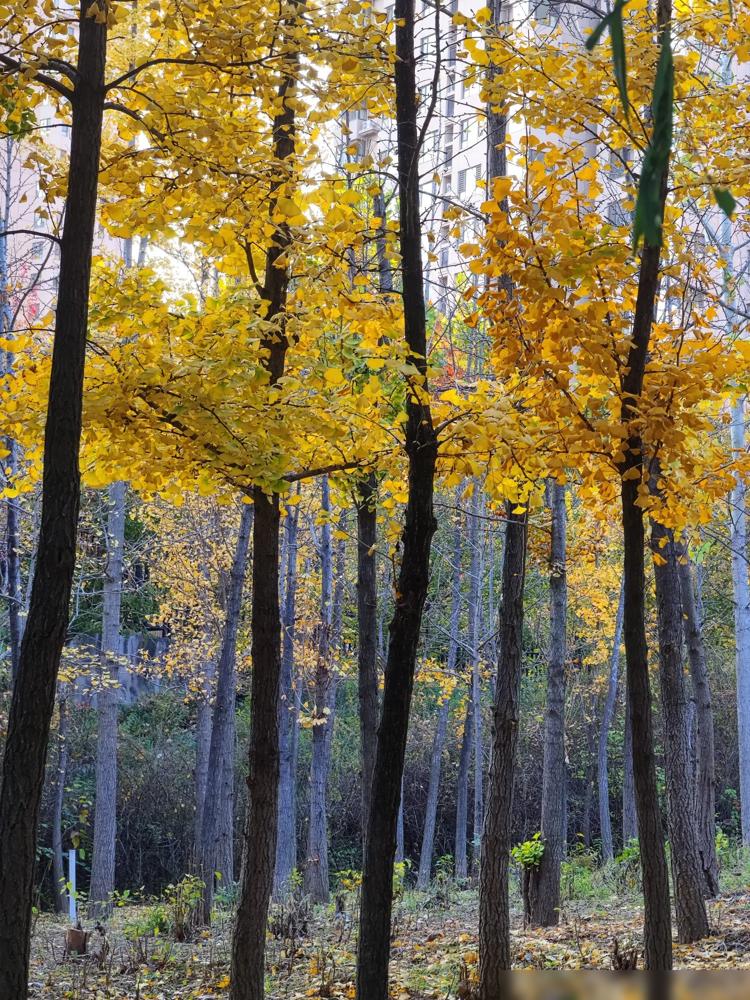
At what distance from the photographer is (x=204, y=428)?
5.04 metres

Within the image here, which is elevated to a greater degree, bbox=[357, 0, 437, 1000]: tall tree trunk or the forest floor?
bbox=[357, 0, 437, 1000]: tall tree trunk

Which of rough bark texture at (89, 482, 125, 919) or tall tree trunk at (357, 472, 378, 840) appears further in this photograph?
rough bark texture at (89, 482, 125, 919)

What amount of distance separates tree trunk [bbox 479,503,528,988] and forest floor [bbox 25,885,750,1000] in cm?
46

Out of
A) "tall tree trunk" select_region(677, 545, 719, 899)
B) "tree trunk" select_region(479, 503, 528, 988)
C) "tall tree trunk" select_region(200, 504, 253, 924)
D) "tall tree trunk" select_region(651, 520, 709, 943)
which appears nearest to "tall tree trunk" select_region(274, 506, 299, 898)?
"tall tree trunk" select_region(200, 504, 253, 924)

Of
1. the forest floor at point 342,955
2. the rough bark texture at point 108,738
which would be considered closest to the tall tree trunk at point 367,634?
the forest floor at point 342,955

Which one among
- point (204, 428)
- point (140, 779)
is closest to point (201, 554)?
point (140, 779)

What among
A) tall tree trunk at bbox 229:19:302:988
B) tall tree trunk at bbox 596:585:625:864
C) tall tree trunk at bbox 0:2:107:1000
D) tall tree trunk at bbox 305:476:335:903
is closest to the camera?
tall tree trunk at bbox 0:2:107:1000

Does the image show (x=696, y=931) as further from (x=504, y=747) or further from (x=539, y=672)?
(x=539, y=672)

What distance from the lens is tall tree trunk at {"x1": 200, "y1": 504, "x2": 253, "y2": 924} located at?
38.5 feet

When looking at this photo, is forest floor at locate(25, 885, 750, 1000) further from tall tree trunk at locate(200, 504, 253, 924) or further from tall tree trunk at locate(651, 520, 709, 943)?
tall tree trunk at locate(200, 504, 253, 924)

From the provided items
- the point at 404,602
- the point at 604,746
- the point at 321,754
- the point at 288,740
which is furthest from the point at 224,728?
the point at 604,746

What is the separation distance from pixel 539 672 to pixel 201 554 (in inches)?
457

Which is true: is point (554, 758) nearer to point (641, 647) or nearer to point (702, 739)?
point (702, 739)

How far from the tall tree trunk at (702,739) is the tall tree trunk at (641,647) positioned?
4.89 m
